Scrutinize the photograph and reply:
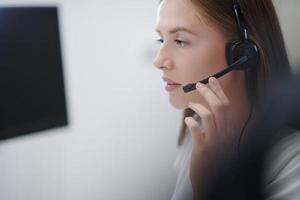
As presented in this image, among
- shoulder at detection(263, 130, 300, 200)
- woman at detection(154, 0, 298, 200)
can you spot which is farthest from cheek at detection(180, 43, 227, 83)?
shoulder at detection(263, 130, 300, 200)

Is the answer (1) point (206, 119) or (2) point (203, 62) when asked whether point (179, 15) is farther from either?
(1) point (206, 119)

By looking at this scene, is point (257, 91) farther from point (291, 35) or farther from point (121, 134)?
point (121, 134)

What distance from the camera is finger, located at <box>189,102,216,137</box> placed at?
0.64 m

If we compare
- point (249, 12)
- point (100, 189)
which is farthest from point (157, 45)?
point (100, 189)

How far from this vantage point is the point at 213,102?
0.64 m

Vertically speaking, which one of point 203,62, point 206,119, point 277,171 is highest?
point 203,62

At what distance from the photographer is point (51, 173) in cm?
59

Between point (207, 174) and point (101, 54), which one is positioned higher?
point (101, 54)

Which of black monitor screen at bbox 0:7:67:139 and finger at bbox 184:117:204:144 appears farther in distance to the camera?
finger at bbox 184:117:204:144

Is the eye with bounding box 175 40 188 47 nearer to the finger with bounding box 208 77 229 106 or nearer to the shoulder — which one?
the finger with bounding box 208 77 229 106

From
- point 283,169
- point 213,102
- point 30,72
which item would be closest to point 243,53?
point 213,102

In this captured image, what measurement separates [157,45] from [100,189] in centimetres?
30

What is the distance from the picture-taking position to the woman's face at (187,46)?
620mm

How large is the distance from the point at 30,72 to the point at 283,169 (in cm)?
50
